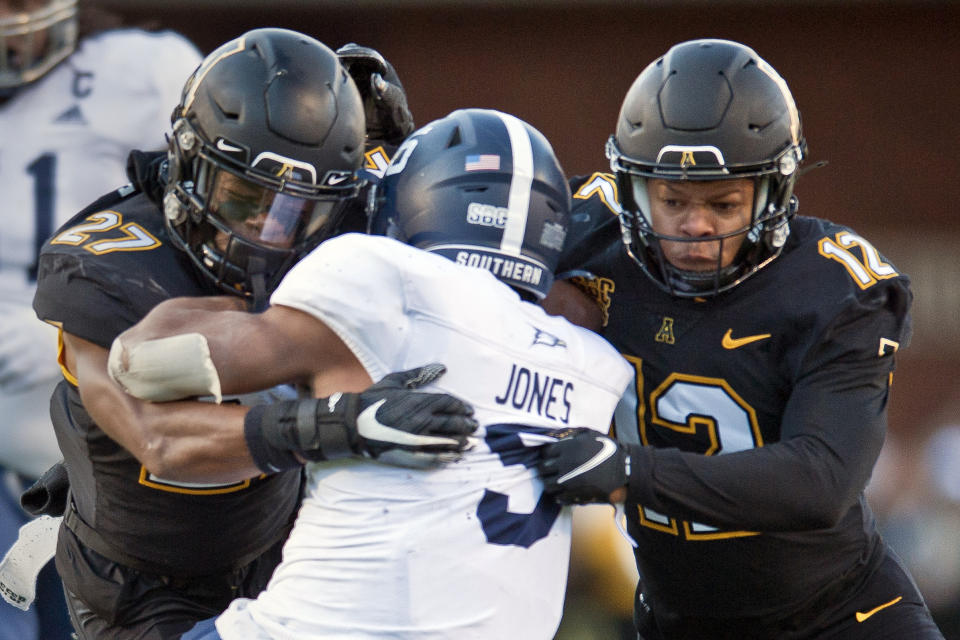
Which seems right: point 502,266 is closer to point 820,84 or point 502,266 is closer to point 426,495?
point 426,495

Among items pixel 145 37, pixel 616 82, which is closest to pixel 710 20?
pixel 616 82

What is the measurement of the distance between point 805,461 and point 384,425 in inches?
37.8

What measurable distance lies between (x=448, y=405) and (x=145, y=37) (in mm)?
4155

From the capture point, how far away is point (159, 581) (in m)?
2.97


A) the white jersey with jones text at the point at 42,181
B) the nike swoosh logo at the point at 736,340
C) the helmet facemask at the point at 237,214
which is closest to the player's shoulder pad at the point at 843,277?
the nike swoosh logo at the point at 736,340

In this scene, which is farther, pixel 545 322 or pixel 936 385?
pixel 936 385

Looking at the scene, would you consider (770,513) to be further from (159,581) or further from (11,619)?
(11,619)

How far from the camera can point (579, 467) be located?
2.35m

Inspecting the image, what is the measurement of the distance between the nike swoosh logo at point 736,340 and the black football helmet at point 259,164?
3.05 feet

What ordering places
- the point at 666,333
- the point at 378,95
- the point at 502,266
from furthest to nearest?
the point at 378,95 < the point at 666,333 < the point at 502,266

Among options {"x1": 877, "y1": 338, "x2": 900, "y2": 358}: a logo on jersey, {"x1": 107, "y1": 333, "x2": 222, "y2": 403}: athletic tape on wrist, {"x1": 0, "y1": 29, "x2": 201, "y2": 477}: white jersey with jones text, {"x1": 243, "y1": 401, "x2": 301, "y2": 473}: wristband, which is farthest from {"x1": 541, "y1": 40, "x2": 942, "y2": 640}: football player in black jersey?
{"x1": 0, "y1": 29, "x2": 201, "y2": 477}: white jersey with jones text

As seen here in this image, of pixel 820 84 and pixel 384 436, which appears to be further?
pixel 820 84

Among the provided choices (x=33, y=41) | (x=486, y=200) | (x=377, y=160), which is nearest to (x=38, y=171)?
(x=33, y=41)

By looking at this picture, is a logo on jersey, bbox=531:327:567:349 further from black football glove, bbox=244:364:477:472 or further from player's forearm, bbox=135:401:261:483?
player's forearm, bbox=135:401:261:483
